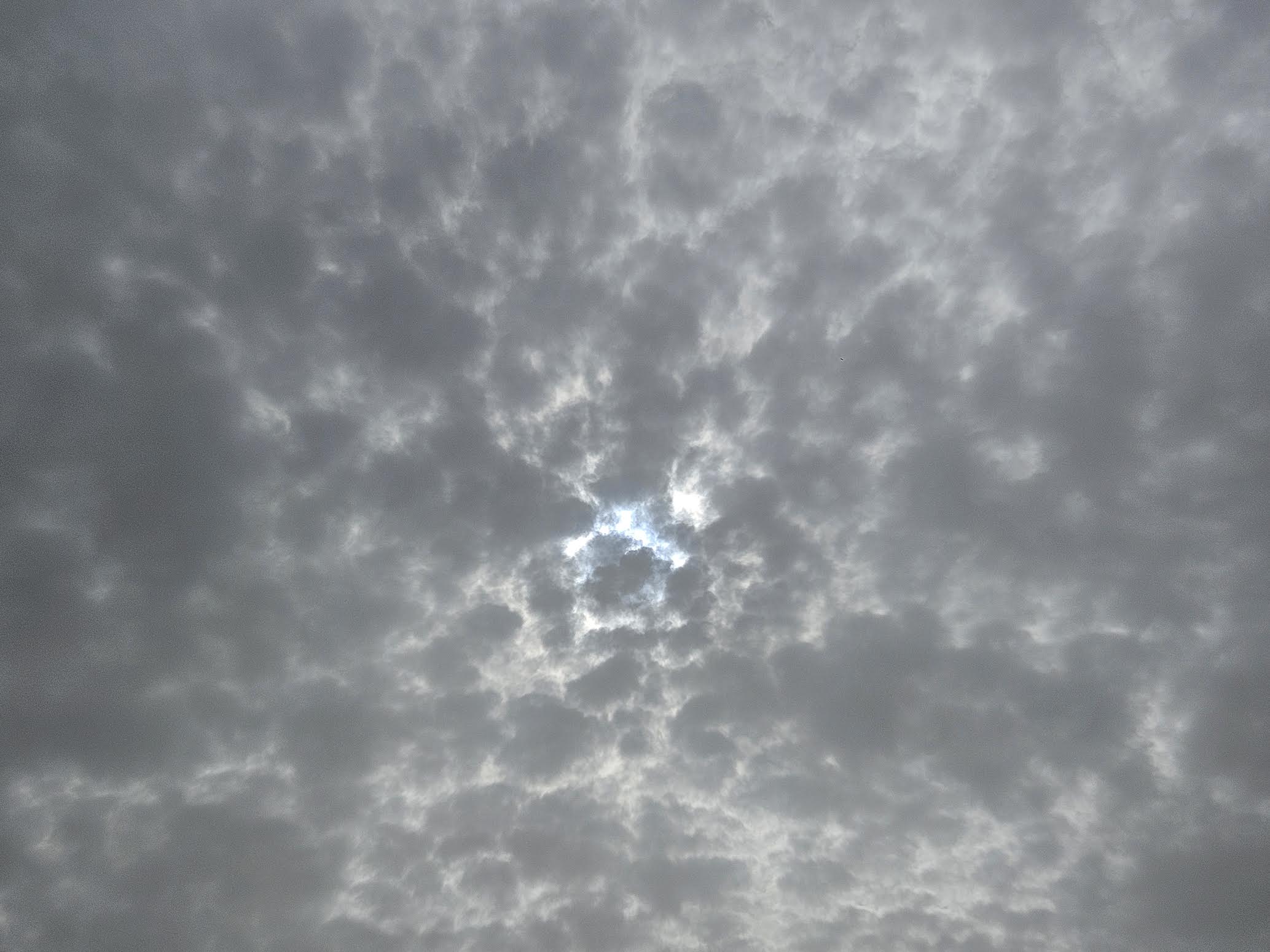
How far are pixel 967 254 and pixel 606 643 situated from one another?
16.1m

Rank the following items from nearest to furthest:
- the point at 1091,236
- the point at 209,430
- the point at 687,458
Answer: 1. the point at 1091,236
2. the point at 209,430
3. the point at 687,458

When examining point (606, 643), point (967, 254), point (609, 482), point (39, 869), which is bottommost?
point (39, 869)

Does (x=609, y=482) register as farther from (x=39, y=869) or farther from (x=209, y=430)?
(x=39, y=869)

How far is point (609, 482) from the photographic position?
25.6m

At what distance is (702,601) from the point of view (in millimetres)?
26422

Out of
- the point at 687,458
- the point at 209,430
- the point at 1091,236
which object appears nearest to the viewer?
the point at 1091,236

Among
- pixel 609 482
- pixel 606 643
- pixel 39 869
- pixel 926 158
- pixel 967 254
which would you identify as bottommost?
pixel 39 869

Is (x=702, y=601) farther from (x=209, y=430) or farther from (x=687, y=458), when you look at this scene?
(x=209, y=430)

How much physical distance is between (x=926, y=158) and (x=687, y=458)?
10781mm

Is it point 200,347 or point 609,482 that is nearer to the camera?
point 200,347

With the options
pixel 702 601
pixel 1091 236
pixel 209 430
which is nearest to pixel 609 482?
pixel 702 601

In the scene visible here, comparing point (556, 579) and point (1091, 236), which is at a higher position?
point (1091, 236)

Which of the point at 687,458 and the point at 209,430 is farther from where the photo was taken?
the point at 687,458

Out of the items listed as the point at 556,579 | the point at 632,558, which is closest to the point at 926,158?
the point at 632,558
